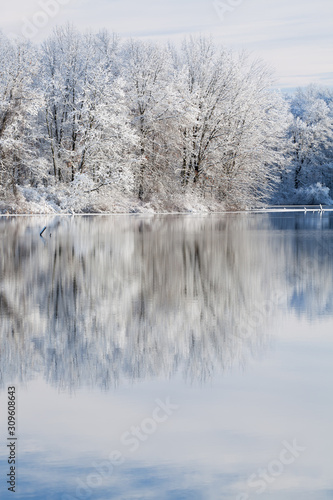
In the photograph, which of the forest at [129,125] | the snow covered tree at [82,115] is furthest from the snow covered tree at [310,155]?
the snow covered tree at [82,115]

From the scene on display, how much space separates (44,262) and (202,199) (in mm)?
36993

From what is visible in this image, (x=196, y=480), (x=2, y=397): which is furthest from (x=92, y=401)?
(x=196, y=480)

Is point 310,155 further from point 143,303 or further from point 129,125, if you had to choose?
point 143,303

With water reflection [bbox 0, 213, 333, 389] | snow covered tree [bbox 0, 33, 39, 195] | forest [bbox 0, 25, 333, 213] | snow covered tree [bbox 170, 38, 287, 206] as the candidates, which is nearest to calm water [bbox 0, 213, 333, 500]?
water reflection [bbox 0, 213, 333, 389]

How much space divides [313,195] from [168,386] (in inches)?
2883

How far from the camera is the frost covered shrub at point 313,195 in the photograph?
7612 cm

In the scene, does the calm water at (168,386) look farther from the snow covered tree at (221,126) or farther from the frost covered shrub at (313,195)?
the frost covered shrub at (313,195)

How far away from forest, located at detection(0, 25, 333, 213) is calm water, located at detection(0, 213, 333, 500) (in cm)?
3184

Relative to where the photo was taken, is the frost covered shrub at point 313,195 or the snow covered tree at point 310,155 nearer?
the frost covered shrub at point 313,195

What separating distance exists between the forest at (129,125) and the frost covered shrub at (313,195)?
15682mm

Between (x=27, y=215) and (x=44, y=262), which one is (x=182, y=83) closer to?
(x=27, y=215)

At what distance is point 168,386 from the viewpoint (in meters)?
6.27

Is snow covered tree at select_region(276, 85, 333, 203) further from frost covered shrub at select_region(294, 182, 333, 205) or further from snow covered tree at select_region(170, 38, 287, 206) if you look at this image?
snow covered tree at select_region(170, 38, 287, 206)

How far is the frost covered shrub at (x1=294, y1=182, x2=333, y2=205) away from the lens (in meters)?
76.1
